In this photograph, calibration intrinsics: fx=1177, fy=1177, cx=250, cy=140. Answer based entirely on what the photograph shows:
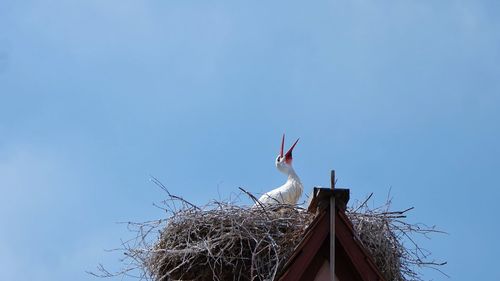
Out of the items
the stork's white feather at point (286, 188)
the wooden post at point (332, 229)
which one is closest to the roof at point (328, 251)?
the wooden post at point (332, 229)

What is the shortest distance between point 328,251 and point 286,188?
12.2 ft

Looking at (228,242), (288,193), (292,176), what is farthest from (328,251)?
(292,176)

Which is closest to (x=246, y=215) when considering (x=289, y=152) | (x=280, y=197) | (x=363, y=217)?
(x=363, y=217)

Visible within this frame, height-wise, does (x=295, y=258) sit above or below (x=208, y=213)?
below

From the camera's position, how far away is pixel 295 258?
9016mm

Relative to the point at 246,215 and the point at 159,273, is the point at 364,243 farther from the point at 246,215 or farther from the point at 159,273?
the point at 159,273

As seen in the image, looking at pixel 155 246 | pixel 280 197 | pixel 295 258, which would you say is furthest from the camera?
pixel 280 197

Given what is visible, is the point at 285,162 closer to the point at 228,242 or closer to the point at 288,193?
the point at 288,193

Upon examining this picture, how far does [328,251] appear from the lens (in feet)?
30.0

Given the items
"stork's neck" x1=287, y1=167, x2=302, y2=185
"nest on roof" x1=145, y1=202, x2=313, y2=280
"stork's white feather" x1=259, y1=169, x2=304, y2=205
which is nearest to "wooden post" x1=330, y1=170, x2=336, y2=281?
"nest on roof" x1=145, y1=202, x2=313, y2=280

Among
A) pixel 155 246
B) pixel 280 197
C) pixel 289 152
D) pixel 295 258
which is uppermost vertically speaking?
pixel 289 152

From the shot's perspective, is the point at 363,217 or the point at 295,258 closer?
the point at 295,258

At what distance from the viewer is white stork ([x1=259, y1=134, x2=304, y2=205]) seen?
38.6ft

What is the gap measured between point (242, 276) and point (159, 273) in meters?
0.83
